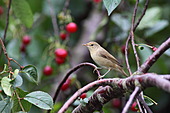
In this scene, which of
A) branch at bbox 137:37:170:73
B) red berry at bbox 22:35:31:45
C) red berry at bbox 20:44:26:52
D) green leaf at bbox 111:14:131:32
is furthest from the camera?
red berry at bbox 20:44:26:52

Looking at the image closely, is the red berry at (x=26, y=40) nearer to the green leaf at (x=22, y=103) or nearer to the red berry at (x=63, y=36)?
the red berry at (x=63, y=36)

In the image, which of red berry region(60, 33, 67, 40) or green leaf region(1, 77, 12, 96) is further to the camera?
red berry region(60, 33, 67, 40)

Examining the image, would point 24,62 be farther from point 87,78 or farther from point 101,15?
point 101,15

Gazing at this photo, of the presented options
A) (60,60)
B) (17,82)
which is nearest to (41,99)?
(17,82)

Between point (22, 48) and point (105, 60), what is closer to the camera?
point (105, 60)

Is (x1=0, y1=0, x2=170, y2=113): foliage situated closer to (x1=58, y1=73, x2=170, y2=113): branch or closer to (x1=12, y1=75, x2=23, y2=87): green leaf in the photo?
(x1=12, y1=75, x2=23, y2=87): green leaf

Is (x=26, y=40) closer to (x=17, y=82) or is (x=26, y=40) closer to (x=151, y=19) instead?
(x=151, y=19)

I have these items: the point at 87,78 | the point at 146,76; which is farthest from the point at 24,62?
the point at 146,76

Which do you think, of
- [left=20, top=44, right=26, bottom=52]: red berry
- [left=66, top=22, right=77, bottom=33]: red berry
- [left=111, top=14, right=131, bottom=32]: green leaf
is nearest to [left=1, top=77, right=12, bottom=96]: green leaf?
[left=66, top=22, right=77, bottom=33]: red berry

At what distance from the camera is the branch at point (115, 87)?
94cm

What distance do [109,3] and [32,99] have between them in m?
0.60

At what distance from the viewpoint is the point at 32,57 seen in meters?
3.64

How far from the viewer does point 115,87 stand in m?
1.18

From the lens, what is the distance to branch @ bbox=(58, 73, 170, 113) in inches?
36.9
